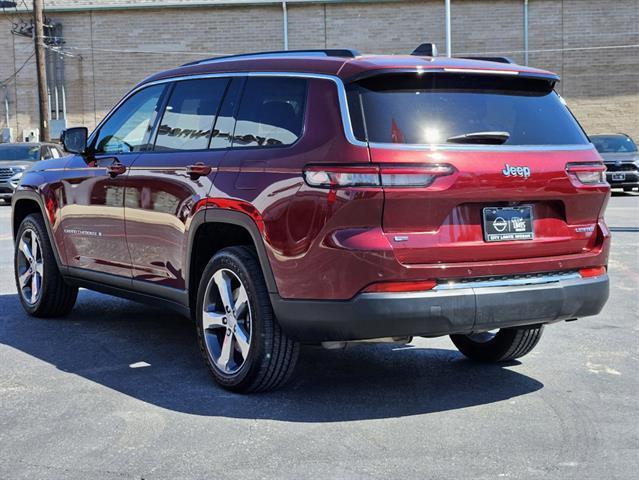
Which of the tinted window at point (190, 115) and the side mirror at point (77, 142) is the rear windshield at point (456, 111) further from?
the side mirror at point (77, 142)

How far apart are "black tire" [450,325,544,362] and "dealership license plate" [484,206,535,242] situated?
1.06 metres

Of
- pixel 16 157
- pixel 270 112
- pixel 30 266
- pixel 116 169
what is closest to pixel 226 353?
pixel 270 112

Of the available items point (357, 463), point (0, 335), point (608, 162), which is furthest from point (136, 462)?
point (608, 162)

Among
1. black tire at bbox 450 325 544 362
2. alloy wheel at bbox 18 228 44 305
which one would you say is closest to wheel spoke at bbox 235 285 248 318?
black tire at bbox 450 325 544 362

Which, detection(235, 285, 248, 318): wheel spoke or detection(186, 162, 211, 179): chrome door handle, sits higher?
detection(186, 162, 211, 179): chrome door handle

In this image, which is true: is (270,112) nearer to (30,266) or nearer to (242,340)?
(242,340)

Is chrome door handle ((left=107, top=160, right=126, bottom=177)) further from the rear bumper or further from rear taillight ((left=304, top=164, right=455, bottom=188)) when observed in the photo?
rear taillight ((left=304, top=164, right=455, bottom=188))

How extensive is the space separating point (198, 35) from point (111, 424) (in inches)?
1297

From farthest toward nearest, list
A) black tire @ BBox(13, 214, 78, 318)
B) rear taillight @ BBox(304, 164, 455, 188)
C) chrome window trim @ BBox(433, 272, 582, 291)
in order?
1. black tire @ BBox(13, 214, 78, 318)
2. chrome window trim @ BBox(433, 272, 582, 291)
3. rear taillight @ BBox(304, 164, 455, 188)

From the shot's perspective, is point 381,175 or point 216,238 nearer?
point 381,175

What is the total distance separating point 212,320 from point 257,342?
542 millimetres

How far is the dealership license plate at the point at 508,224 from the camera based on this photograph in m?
4.90

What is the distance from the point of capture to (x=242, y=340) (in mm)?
5320

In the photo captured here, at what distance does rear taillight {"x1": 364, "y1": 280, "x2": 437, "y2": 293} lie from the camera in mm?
4664
